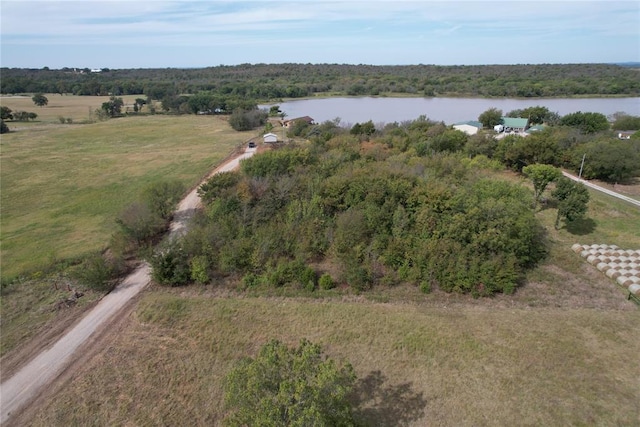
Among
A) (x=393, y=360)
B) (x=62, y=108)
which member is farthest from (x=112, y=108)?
(x=393, y=360)

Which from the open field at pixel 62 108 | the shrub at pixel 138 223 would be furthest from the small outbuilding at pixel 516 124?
the open field at pixel 62 108

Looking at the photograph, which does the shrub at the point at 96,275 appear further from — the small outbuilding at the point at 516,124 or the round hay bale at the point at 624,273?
the small outbuilding at the point at 516,124

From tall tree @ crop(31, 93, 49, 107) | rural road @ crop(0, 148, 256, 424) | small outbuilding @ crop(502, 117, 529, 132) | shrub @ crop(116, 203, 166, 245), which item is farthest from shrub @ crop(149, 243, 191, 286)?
tall tree @ crop(31, 93, 49, 107)

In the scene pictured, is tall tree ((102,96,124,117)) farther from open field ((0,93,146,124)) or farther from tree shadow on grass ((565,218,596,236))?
tree shadow on grass ((565,218,596,236))

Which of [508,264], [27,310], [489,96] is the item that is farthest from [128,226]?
[489,96]

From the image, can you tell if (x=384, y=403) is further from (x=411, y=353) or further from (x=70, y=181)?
(x=70, y=181)
